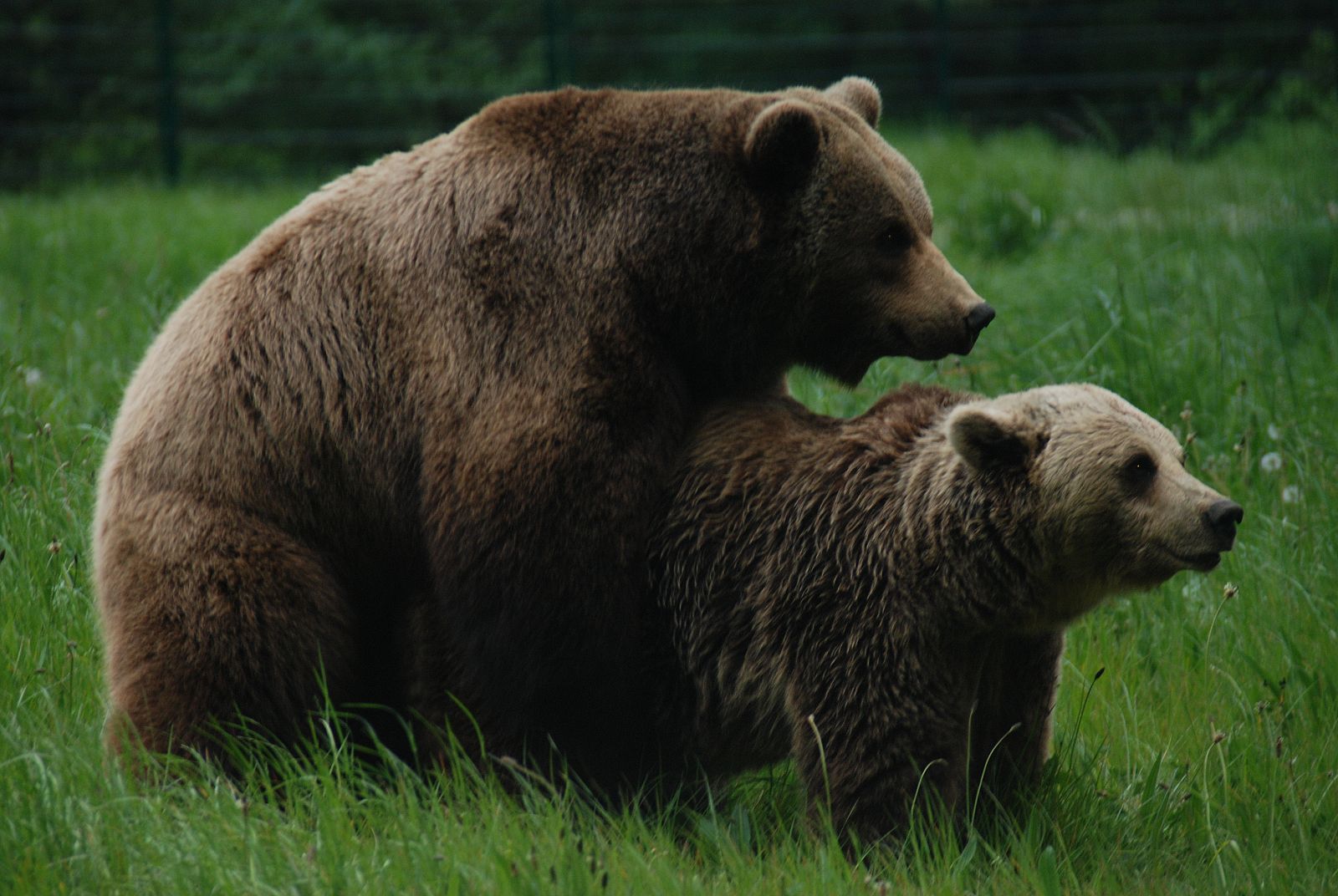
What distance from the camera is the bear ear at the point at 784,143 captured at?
4387 millimetres

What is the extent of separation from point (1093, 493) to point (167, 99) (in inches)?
514

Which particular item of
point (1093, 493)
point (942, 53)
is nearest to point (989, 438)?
point (1093, 493)

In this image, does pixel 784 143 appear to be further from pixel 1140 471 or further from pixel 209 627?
pixel 209 627

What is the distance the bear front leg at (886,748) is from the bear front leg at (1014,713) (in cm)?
17

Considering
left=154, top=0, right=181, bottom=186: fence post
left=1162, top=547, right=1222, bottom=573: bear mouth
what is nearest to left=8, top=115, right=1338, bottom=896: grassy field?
left=1162, top=547, right=1222, bottom=573: bear mouth

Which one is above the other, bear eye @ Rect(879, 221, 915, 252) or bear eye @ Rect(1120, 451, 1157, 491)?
bear eye @ Rect(879, 221, 915, 252)

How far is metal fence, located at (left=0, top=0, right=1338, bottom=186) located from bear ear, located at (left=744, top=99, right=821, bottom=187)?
38.0 feet

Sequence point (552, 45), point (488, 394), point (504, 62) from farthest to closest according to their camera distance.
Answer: point (504, 62) < point (552, 45) < point (488, 394)

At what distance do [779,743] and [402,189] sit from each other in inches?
79.2

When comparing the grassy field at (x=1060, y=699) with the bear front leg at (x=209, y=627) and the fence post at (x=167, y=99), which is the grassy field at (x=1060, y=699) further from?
the fence post at (x=167, y=99)

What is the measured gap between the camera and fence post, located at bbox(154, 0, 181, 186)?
14922 millimetres

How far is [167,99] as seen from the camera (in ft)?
49.4

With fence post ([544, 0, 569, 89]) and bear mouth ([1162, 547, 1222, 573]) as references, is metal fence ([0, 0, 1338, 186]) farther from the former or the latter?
bear mouth ([1162, 547, 1222, 573])

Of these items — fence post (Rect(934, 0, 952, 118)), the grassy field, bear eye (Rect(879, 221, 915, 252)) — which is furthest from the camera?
fence post (Rect(934, 0, 952, 118))
